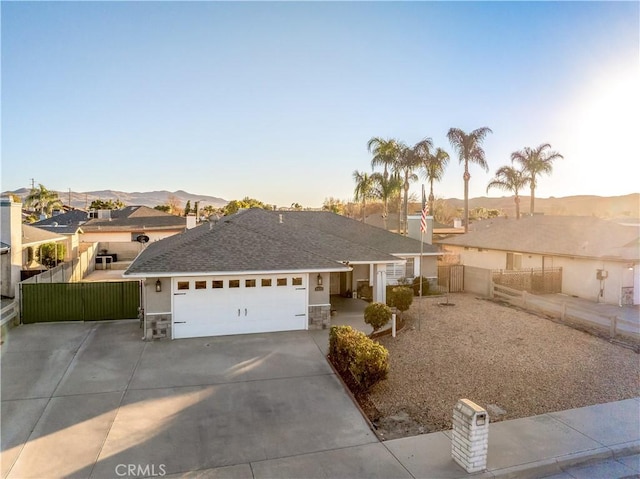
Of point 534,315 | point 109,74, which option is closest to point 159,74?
point 109,74

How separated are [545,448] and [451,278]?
583 inches

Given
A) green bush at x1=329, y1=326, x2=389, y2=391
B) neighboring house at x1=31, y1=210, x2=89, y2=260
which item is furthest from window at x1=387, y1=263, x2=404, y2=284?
neighboring house at x1=31, y1=210, x2=89, y2=260

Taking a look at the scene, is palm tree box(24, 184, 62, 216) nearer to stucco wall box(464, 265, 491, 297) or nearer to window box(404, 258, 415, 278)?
window box(404, 258, 415, 278)

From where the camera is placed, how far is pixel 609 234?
812 inches

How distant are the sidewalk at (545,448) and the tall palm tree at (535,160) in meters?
32.9

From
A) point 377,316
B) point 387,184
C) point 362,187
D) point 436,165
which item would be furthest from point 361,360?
point 362,187

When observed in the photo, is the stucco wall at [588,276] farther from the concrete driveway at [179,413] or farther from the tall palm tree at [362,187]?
the concrete driveway at [179,413]

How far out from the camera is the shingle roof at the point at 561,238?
19.0 metres

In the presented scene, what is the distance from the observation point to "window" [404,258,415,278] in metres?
20.1

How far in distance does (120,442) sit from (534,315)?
15.4m

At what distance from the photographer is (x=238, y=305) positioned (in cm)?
1266

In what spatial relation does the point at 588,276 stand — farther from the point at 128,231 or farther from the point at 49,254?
the point at 128,231

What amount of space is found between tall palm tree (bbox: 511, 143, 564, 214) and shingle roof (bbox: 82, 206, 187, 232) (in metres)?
34.9

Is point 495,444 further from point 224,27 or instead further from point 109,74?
point 109,74
